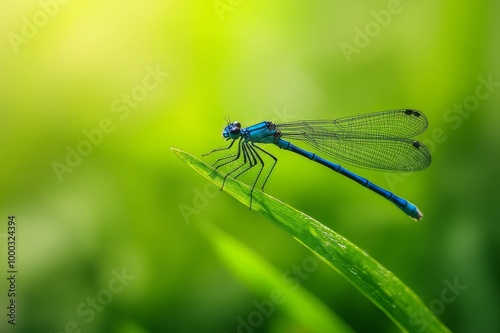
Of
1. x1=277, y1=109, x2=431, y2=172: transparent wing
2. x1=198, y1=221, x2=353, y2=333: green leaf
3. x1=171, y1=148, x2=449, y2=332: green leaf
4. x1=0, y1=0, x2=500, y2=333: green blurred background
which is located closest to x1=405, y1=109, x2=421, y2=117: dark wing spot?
x1=277, y1=109, x2=431, y2=172: transparent wing

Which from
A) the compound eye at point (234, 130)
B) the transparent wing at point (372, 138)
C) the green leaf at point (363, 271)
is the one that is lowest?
the green leaf at point (363, 271)

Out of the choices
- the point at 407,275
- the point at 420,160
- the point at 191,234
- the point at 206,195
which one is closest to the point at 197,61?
the point at 206,195

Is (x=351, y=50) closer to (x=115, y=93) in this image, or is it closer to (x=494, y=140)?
(x=494, y=140)

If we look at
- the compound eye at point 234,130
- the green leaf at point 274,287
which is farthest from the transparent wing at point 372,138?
the green leaf at point 274,287

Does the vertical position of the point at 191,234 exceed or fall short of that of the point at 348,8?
it falls short

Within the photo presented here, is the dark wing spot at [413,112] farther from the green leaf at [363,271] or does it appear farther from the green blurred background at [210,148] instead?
the green leaf at [363,271]

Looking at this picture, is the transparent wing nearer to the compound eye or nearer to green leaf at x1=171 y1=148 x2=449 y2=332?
the compound eye
